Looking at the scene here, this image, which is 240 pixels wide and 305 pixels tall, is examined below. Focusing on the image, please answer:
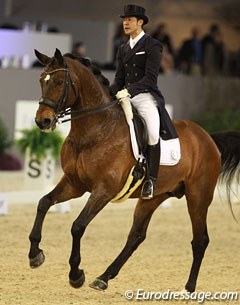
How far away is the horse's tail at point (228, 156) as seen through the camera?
8.41m

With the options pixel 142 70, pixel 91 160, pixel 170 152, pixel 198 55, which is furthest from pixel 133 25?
pixel 198 55

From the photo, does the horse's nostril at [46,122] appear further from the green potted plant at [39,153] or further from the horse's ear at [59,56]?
the green potted plant at [39,153]

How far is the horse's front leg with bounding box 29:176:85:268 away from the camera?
700cm

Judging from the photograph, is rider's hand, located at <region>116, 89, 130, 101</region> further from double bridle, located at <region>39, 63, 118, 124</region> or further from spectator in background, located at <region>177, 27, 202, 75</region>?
spectator in background, located at <region>177, 27, 202, 75</region>

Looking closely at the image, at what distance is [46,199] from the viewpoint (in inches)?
280

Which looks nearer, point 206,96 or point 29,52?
point 29,52

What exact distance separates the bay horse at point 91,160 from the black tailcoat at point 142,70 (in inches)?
9.2

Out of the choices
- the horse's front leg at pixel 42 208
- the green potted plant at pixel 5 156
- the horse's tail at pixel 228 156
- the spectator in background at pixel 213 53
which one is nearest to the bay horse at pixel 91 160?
the horse's front leg at pixel 42 208

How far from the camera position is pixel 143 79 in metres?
7.37

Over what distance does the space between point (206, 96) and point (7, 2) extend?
14.1ft

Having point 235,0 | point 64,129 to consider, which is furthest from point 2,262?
point 235,0

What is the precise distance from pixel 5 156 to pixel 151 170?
9361 millimetres

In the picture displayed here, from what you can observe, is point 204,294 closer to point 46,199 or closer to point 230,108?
point 46,199

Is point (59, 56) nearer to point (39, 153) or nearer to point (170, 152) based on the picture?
point (170, 152)
